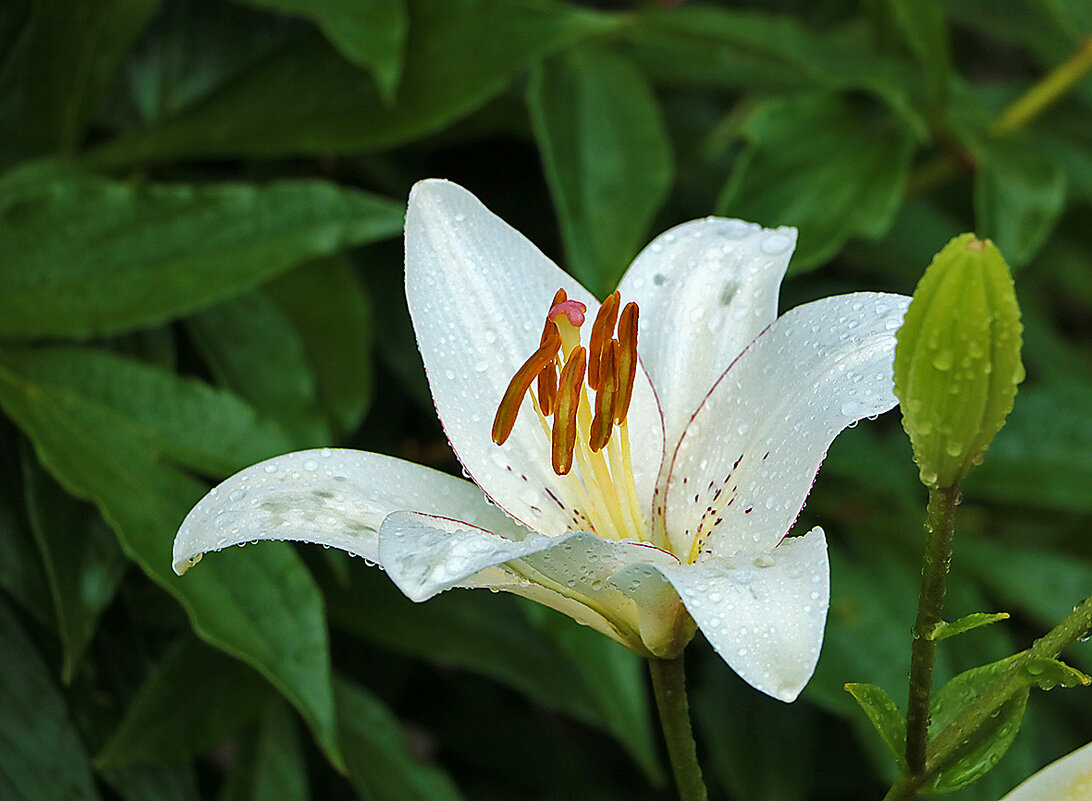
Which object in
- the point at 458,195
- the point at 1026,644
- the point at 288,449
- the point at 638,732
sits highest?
the point at 458,195

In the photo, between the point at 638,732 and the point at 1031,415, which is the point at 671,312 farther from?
the point at 1031,415

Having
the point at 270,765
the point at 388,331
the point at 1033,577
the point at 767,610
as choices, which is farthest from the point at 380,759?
the point at 1033,577

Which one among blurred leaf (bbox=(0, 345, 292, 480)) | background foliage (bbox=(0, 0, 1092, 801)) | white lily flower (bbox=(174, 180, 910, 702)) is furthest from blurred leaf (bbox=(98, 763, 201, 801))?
white lily flower (bbox=(174, 180, 910, 702))

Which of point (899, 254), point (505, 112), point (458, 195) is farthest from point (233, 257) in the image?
point (899, 254)

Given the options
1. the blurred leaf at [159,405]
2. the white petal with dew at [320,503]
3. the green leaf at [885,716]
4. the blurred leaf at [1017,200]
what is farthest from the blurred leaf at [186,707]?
the blurred leaf at [1017,200]

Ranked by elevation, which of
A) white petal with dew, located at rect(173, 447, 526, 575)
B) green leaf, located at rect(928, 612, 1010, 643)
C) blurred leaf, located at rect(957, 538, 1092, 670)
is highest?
white petal with dew, located at rect(173, 447, 526, 575)

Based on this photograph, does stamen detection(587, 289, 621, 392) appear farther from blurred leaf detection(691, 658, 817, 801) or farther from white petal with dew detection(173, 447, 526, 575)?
blurred leaf detection(691, 658, 817, 801)

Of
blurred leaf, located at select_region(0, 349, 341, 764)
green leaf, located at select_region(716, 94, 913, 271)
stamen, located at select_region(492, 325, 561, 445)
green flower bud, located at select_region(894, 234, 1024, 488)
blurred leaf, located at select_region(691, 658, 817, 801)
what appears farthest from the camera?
blurred leaf, located at select_region(691, 658, 817, 801)
